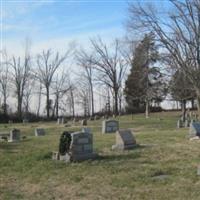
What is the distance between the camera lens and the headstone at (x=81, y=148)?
45.6ft

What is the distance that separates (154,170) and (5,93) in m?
67.6

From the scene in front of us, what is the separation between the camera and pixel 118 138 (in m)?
16.2

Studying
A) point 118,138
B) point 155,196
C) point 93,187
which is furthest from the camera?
point 118,138

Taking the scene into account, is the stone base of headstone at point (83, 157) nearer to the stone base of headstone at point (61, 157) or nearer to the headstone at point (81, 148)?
the headstone at point (81, 148)

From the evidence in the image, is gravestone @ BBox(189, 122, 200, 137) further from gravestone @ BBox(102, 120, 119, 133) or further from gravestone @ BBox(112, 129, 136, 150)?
gravestone @ BBox(102, 120, 119, 133)

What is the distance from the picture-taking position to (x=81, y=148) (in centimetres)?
1413

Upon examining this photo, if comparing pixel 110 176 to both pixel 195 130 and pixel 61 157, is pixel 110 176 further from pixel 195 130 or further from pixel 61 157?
pixel 195 130

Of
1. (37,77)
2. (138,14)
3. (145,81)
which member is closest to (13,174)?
(138,14)

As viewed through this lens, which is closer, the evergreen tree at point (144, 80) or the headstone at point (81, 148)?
the headstone at point (81, 148)

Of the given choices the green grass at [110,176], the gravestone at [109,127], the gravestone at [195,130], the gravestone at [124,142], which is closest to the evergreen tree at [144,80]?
the gravestone at [109,127]

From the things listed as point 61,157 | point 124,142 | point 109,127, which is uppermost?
point 109,127

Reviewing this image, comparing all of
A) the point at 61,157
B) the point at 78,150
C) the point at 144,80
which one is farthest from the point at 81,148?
the point at 144,80

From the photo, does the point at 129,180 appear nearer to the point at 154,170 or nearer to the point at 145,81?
the point at 154,170

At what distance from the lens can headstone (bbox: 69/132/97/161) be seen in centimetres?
1391
